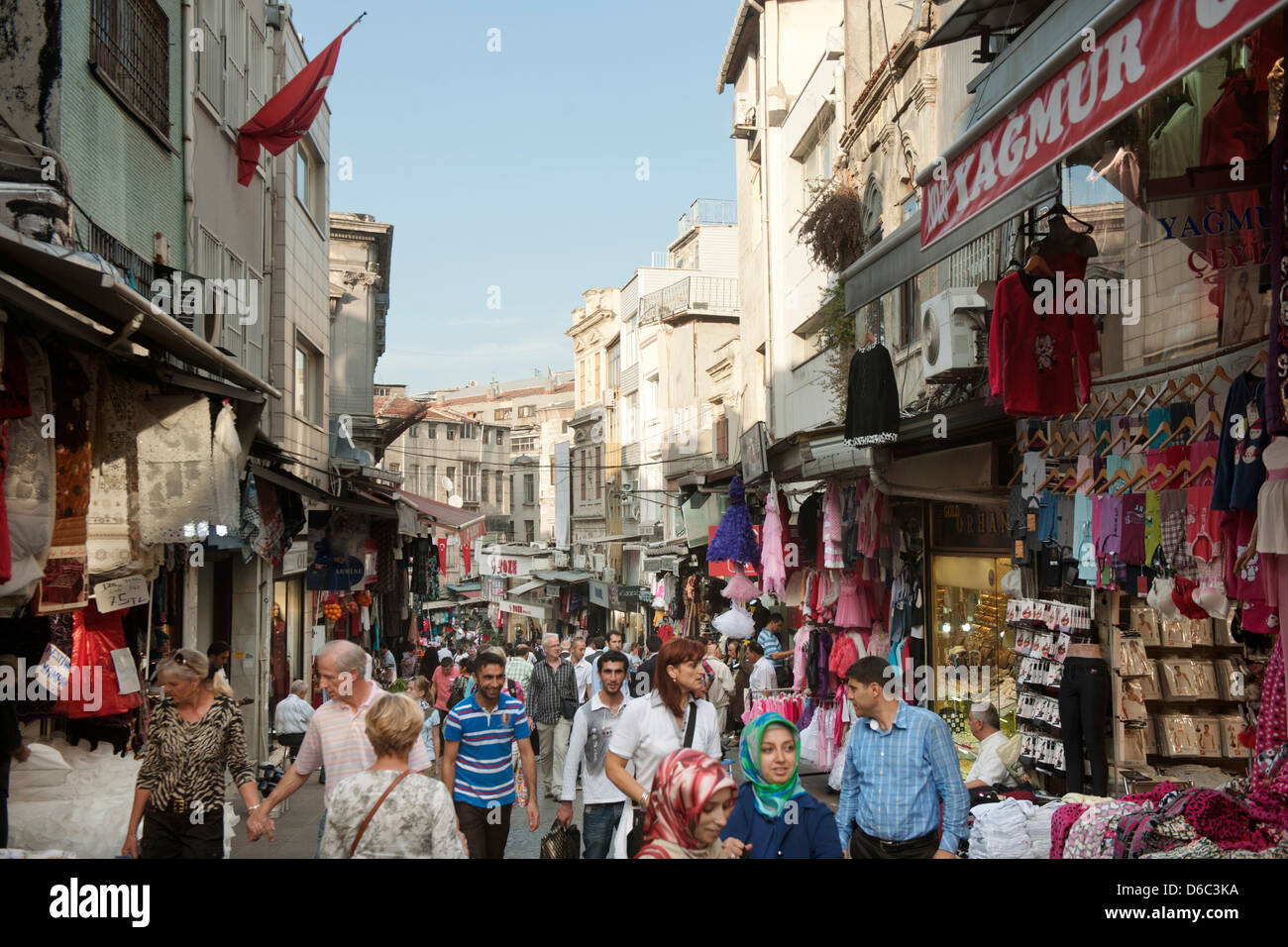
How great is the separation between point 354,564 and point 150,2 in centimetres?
1066

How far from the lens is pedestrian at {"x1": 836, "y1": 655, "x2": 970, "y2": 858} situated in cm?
566

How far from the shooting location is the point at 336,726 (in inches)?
251

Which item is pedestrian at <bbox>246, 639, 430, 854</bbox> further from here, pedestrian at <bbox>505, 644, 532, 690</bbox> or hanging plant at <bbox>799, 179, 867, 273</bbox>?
hanging plant at <bbox>799, 179, 867, 273</bbox>

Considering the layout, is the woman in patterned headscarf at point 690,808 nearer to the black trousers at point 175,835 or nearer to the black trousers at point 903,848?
the black trousers at point 903,848

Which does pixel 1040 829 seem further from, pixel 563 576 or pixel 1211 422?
pixel 563 576

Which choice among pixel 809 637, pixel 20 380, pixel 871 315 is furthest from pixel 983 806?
pixel 871 315

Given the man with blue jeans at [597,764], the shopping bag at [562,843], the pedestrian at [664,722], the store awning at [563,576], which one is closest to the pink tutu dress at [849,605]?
the man with blue jeans at [597,764]

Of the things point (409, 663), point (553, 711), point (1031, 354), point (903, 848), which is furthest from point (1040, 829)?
point (409, 663)

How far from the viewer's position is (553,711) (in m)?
12.2

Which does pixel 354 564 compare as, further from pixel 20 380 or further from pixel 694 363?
pixel 694 363

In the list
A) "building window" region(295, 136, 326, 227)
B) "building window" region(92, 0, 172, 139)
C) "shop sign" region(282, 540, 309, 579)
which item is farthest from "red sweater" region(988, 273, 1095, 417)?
"building window" region(295, 136, 326, 227)

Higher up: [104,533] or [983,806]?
[104,533]

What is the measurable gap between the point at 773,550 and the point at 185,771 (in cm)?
987

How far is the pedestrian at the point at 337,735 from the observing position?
20.5 feet
